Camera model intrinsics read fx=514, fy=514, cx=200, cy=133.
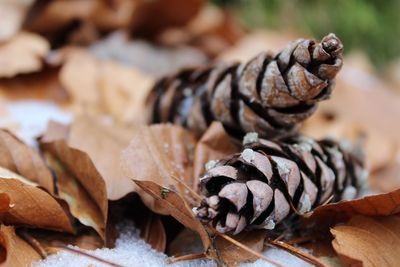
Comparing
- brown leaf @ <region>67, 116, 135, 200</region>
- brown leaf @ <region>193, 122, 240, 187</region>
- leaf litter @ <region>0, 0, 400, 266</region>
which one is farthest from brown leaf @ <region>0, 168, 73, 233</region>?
brown leaf @ <region>193, 122, 240, 187</region>

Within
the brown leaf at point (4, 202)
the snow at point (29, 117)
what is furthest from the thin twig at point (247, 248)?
the snow at point (29, 117)

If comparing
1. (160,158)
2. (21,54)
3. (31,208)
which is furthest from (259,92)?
(21,54)

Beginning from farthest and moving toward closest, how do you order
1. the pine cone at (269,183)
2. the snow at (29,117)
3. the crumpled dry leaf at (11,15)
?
the crumpled dry leaf at (11,15)
the snow at (29,117)
the pine cone at (269,183)

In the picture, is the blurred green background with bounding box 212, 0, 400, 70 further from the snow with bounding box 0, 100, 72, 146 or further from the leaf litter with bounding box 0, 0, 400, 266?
the snow with bounding box 0, 100, 72, 146

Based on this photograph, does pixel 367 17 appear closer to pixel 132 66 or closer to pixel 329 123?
pixel 329 123

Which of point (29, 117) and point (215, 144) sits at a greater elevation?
point (215, 144)

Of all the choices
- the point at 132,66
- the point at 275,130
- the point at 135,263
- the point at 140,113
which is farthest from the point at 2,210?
the point at 132,66

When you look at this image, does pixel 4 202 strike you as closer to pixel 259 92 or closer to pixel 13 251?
pixel 13 251

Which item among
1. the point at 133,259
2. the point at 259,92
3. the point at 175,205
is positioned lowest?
the point at 133,259

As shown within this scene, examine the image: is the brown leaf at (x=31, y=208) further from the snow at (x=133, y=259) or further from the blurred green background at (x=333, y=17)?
the blurred green background at (x=333, y=17)
